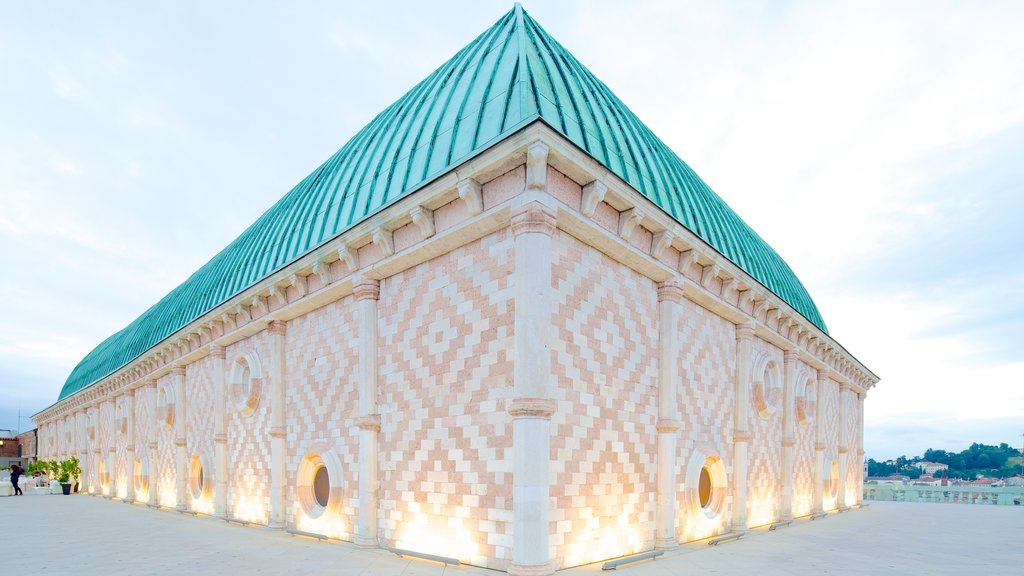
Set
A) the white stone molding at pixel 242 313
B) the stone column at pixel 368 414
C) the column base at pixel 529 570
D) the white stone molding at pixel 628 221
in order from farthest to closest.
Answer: the white stone molding at pixel 242 313, the stone column at pixel 368 414, the white stone molding at pixel 628 221, the column base at pixel 529 570

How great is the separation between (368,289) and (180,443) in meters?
16.6

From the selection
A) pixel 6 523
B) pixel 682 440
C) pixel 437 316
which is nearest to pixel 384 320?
pixel 437 316

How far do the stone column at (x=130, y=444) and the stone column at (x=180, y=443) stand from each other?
9005 mm

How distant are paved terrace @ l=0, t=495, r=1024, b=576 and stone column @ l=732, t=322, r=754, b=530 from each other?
87cm

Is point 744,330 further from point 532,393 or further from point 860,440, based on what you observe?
point 860,440

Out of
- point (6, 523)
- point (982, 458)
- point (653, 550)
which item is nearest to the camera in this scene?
point (653, 550)

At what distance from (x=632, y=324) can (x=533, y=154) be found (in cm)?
511

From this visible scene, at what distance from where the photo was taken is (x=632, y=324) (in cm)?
1352

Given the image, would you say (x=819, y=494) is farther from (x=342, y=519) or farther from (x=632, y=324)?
(x=342, y=519)

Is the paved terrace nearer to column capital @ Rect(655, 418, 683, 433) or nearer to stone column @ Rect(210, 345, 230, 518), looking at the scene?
stone column @ Rect(210, 345, 230, 518)

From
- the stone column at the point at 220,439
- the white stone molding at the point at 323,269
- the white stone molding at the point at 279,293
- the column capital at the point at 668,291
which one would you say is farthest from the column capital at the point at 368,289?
the stone column at the point at 220,439

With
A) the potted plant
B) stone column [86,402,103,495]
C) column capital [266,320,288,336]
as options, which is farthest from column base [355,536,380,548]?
the potted plant

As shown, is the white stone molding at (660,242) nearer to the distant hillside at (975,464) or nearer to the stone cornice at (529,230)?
the stone cornice at (529,230)

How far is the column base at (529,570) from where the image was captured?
9.77 m
